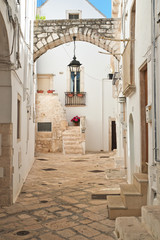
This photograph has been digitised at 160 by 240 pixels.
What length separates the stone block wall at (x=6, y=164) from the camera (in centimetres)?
487

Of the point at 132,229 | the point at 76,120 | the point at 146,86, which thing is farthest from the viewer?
the point at 76,120

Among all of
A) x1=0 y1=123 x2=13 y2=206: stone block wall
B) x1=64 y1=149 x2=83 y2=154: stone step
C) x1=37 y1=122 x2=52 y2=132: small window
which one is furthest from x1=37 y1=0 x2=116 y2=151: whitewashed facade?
x1=0 y1=123 x2=13 y2=206: stone block wall

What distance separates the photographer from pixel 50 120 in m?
17.5

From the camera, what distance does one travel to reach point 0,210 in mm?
4668

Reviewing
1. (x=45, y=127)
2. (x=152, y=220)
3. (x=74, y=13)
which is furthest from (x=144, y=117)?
(x=74, y=13)

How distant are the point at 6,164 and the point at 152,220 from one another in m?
3.17

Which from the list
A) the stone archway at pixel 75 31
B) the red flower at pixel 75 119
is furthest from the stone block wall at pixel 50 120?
the stone archway at pixel 75 31

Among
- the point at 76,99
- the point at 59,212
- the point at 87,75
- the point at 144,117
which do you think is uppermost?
the point at 87,75

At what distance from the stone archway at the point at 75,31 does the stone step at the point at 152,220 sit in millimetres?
8721

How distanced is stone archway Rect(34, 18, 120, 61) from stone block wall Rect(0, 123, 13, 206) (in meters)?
6.65

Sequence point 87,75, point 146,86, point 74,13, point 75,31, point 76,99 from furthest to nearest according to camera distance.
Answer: point 74,13
point 87,75
point 76,99
point 75,31
point 146,86

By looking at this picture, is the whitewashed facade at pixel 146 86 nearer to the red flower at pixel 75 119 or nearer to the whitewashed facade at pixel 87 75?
the red flower at pixel 75 119

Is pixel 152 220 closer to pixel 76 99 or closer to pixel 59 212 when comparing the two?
pixel 59 212

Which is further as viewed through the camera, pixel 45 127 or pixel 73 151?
pixel 45 127
